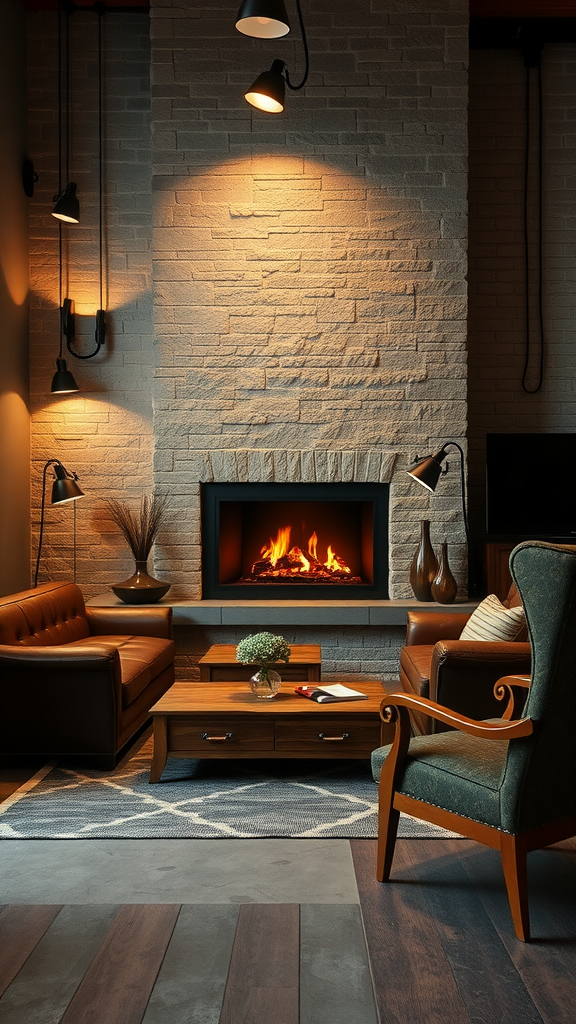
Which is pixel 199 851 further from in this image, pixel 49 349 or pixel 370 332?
pixel 49 349

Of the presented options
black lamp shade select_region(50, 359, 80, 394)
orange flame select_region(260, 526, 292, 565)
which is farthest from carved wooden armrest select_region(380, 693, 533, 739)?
black lamp shade select_region(50, 359, 80, 394)

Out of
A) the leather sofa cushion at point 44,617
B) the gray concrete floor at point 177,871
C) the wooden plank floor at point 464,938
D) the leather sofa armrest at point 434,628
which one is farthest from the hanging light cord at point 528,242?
the gray concrete floor at point 177,871

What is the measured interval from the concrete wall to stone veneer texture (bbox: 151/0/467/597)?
→ 87 cm

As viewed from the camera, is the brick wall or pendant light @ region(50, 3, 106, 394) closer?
pendant light @ region(50, 3, 106, 394)

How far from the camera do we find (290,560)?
615 centimetres

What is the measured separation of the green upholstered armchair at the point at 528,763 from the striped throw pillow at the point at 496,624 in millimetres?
1250

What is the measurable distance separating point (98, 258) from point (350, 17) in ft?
6.86

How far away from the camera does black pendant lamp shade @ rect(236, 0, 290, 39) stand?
3.72m

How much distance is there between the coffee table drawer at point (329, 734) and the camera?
386cm

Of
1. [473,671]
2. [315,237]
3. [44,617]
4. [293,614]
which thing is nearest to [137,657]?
[44,617]

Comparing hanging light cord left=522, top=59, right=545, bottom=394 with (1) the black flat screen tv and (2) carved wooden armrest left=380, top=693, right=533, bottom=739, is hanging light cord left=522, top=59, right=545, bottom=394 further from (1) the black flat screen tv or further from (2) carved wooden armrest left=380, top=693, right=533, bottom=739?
(2) carved wooden armrest left=380, top=693, right=533, bottom=739

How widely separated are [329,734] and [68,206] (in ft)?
11.2

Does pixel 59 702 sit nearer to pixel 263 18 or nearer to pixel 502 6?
pixel 263 18

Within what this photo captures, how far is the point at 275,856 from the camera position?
3.10 m
